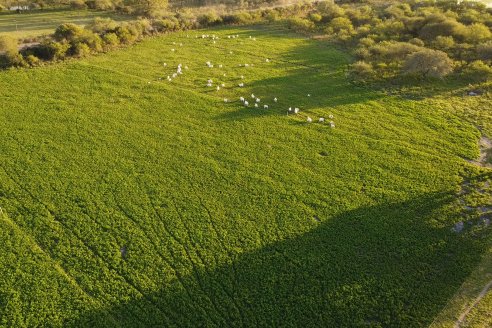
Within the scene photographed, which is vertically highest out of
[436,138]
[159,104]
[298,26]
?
[298,26]

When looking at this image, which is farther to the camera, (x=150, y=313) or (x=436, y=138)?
(x=436, y=138)

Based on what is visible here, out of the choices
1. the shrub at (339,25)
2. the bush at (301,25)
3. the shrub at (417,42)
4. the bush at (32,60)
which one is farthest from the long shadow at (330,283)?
the bush at (301,25)

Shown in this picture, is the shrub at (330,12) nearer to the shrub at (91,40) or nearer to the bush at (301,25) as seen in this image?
the bush at (301,25)

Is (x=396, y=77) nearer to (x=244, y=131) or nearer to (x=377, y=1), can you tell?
(x=244, y=131)

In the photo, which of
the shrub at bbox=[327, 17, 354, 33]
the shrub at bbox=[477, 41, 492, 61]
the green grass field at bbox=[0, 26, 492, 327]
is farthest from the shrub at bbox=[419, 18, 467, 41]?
the green grass field at bbox=[0, 26, 492, 327]

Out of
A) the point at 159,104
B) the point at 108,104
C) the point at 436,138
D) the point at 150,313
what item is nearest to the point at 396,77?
the point at 436,138

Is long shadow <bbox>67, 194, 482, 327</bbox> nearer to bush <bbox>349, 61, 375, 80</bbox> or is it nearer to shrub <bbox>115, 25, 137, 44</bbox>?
bush <bbox>349, 61, 375, 80</bbox>
